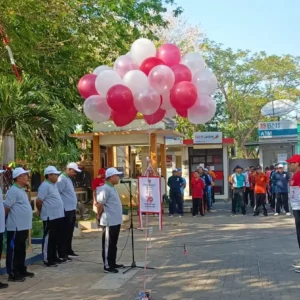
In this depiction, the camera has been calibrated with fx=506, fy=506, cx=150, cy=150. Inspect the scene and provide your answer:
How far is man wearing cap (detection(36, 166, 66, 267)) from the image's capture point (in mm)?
8891

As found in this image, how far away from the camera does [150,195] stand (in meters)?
7.54

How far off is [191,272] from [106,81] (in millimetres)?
3399

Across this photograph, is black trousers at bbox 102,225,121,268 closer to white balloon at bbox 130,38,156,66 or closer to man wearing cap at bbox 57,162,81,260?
man wearing cap at bbox 57,162,81,260

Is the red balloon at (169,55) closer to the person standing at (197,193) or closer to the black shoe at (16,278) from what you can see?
the black shoe at (16,278)

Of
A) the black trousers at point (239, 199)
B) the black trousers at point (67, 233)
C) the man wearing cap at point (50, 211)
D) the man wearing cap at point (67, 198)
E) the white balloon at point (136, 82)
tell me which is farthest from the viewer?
the black trousers at point (239, 199)

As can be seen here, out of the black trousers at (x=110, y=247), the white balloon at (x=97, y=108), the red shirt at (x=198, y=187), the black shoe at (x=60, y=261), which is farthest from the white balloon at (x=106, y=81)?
the red shirt at (x=198, y=187)

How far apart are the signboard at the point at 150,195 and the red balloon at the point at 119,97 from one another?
139 cm

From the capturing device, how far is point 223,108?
37.5 metres

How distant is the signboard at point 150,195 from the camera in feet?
24.6

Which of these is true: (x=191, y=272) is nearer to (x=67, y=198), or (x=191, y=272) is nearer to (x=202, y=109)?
(x=202, y=109)

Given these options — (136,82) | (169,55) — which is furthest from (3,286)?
(169,55)

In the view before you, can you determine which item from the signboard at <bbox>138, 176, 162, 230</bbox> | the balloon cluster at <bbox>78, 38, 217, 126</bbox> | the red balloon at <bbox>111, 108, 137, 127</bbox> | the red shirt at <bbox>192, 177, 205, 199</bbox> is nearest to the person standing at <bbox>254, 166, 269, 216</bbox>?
the red shirt at <bbox>192, 177, 205, 199</bbox>

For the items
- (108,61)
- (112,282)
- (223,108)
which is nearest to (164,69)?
(112,282)

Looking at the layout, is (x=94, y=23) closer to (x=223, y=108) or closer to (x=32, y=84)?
(x=32, y=84)
